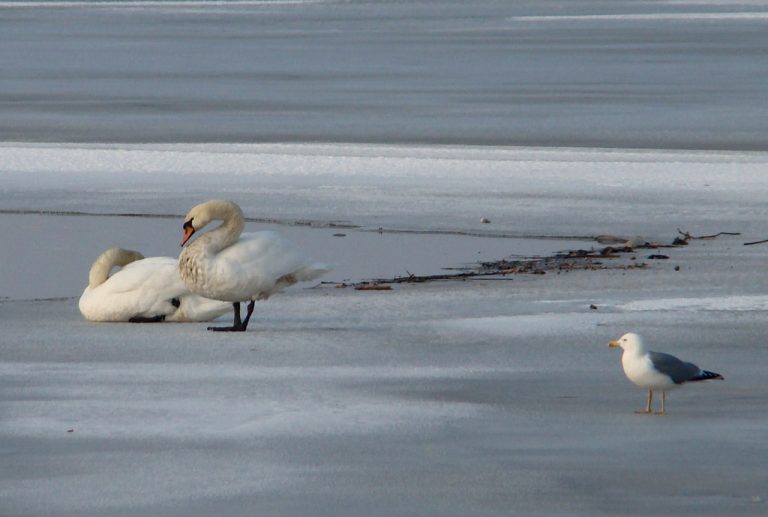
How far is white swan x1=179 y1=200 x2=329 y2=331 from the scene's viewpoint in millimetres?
8648

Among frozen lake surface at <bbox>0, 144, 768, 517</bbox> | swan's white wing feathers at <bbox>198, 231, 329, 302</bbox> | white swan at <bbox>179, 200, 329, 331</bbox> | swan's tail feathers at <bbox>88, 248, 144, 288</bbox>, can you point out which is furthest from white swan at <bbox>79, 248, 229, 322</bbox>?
swan's white wing feathers at <bbox>198, 231, 329, 302</bbox>

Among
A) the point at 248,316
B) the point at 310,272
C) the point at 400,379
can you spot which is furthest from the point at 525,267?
the point at 400,379

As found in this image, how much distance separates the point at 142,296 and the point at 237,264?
62 centimetres

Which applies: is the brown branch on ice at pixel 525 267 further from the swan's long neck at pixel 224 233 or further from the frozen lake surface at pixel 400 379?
the swan's long neck at pixel 224 233

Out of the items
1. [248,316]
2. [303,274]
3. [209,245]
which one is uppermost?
[209,245]

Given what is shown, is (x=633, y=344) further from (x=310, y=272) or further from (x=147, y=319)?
(x=147, y=319)

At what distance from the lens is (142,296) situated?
29.5 ft

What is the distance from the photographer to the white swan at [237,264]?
8.65 m

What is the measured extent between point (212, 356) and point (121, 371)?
21.1 inches

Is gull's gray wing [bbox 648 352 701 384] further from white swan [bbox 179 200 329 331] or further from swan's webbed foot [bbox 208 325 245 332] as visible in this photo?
swan's webbed foot [bbox 208 325 245 332]

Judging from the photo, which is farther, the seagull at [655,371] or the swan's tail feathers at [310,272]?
Result: the swan's tail feathers at [310,272]

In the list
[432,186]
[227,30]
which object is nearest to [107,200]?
[432,186]

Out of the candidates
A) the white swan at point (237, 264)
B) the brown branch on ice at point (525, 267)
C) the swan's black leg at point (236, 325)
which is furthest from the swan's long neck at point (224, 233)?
the brown branch on ice at point (525, 267)

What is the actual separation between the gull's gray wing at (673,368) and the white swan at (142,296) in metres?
3.06
